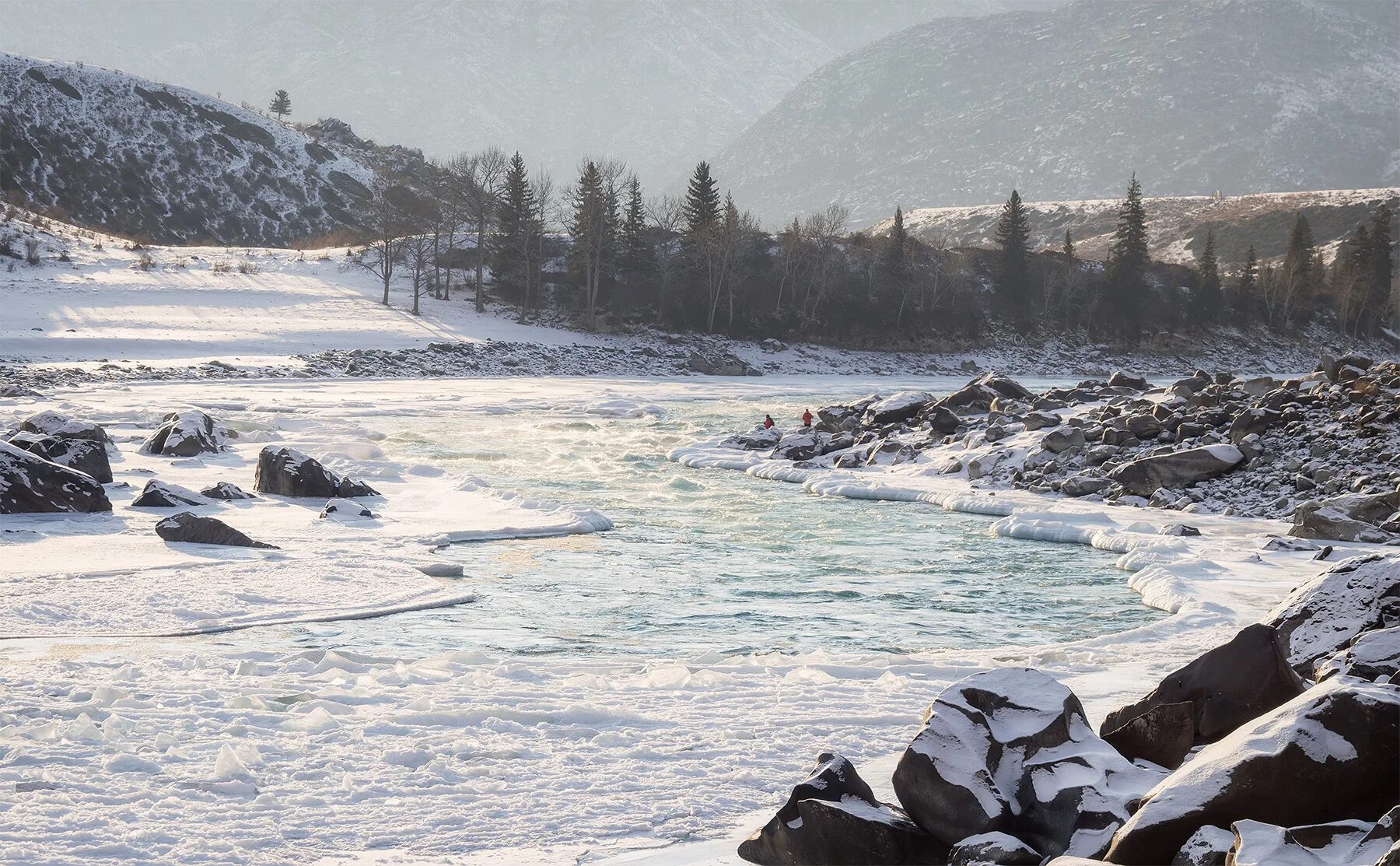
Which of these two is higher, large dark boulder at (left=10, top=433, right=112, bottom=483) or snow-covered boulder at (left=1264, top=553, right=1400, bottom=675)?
snow-covered boulder at (left=1264, top=553, right=1400, bottom=675)

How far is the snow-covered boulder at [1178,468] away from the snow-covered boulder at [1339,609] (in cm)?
1166

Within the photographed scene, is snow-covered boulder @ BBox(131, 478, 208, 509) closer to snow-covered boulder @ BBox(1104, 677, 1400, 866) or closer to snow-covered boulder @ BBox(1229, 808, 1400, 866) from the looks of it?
snow-covered boulder @ BBox(1104, 677, 1400, 866)

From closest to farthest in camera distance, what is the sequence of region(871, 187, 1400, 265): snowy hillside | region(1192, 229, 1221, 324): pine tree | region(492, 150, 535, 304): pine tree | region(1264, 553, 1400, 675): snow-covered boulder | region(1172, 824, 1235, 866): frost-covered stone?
region(1172, 824, 1235, 866): frost-covered stone → region(1264, 553, 1400, 675): snow-covered boulder → region(492, 150, 535, 304): pine tree → region(1192, 229, 1221, 324): pine tree → region(871, 187, 1400, 265): snowy hillside

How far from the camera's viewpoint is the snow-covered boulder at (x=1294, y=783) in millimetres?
4438

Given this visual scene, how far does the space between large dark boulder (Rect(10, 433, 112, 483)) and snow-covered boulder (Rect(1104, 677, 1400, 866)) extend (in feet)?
55.4

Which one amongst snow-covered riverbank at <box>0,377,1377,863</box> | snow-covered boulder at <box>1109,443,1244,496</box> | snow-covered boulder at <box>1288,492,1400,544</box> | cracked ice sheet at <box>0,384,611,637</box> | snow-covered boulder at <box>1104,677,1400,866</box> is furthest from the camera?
snow-covered boulder at <box>1109,443,1244,496</box>

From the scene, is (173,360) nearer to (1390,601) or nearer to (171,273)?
(171,273)

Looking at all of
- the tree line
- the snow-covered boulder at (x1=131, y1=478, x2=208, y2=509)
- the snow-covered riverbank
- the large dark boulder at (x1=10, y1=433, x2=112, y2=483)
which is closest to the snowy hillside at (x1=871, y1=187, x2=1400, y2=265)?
the tree line

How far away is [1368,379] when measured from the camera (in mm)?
21453

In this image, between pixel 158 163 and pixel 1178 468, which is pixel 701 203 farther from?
pixel 1178 468

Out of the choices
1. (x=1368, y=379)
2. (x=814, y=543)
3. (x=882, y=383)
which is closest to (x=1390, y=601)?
(x=814, y=543)

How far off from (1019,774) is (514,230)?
73.6 meters

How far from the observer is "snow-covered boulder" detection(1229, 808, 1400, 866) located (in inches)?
156

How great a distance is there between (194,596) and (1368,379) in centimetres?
2041
